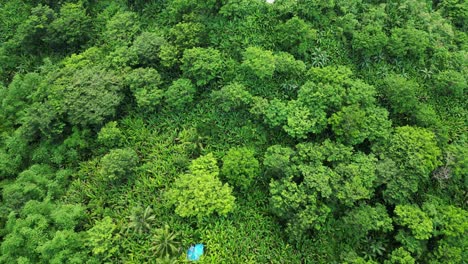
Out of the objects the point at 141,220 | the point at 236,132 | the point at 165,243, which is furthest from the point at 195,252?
the point at 236,132

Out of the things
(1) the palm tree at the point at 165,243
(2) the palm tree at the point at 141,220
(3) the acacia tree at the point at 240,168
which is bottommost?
(1) the palm tree at the point at 165,243

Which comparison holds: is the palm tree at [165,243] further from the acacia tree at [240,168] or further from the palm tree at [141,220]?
the acacia tree at [240,168]

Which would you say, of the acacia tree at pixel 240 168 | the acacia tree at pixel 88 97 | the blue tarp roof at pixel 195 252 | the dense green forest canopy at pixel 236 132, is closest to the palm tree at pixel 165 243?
the dense green forest canopy at pixel 236 132

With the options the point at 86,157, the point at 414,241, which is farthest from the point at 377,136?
the point at 86,157

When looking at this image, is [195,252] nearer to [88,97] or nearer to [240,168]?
[240,168]

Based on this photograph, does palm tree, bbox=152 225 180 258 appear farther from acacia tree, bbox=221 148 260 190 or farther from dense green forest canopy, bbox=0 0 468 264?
acacia tree, bbox=221 148 260 190

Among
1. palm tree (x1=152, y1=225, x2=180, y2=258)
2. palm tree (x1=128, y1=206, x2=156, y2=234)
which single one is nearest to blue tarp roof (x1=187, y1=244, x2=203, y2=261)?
palm tree (x1=152, y1=225, x2=180, y2=258)
